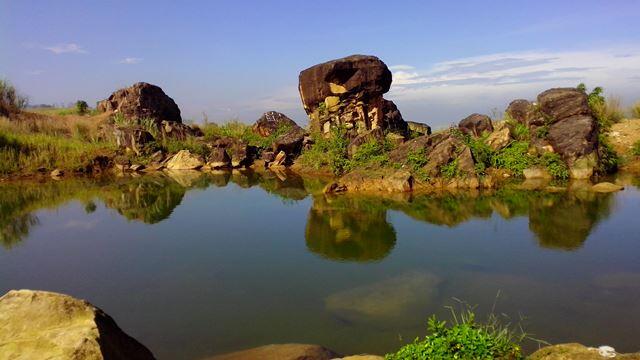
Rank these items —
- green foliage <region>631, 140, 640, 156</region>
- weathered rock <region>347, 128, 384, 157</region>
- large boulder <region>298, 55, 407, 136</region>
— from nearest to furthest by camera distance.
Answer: green foliage <region>631, 140, 640, 156</region> → weathered rock <region>347, 128, 384, 157</region> → large boulder <region>298, 55, 407, 136</region>

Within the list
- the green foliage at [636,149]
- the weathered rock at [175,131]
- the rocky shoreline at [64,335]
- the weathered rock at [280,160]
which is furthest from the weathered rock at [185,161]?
the rocky shoreline at [64,335]

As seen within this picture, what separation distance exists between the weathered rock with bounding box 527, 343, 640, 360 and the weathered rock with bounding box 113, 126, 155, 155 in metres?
19.0

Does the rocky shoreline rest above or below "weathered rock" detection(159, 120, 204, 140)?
below

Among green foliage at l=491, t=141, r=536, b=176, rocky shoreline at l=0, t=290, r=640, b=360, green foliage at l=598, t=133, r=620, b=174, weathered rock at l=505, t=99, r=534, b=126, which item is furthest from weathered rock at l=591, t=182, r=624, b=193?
rocky shoreline at l=0, t=290, r=640, b=360

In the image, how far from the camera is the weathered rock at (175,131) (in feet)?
73.6

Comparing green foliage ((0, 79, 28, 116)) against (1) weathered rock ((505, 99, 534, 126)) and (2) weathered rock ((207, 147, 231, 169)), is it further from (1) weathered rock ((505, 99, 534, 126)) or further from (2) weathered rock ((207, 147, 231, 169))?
(1) weathered rock ((505, 99, 534, 126))

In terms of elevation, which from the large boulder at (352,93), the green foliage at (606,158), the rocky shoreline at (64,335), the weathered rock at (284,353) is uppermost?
the large boulder at (352,93)

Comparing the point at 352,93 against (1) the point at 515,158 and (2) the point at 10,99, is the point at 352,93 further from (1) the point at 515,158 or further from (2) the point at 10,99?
(2) the point at 10,99

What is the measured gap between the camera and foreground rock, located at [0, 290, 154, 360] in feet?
10.7

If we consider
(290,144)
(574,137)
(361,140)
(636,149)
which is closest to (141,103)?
(290,144)

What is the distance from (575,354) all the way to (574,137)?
12712 millimetres

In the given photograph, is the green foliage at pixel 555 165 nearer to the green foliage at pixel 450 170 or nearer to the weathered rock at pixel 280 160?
the green foliage at pixel 450 170

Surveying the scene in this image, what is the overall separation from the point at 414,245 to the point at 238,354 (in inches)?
174

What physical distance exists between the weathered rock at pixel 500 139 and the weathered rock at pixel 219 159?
10.3 m
